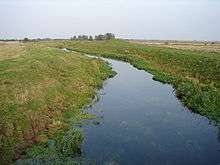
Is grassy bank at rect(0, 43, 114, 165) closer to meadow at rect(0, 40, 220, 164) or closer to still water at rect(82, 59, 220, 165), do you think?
meadow at rect(0, 40, 220, 164)

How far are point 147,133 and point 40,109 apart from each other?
7.11 meters

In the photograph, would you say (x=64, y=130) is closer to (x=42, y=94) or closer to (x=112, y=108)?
(x=42, y=94)

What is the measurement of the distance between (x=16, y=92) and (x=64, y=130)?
5.97 metres

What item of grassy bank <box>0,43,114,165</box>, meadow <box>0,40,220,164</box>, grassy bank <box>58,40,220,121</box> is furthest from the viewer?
grassy bank <box>58,40,220,121</box>

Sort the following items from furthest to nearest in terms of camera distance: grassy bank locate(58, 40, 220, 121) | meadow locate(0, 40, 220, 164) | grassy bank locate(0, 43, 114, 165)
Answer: grassy bank locate(58, 40, 220, 121)
meadow locate(0, 40, 220, 164)
grassy bank locate(0, 43, 114, 165)

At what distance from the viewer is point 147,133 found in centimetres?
2369

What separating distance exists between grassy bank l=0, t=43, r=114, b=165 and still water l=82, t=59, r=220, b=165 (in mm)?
1246

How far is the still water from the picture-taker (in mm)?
19469

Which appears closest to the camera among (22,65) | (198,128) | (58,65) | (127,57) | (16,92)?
(198,128)

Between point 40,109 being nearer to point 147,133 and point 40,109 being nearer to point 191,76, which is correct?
point 147,133

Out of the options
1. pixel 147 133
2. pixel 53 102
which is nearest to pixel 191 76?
pixel 53 102

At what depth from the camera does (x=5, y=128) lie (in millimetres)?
20500

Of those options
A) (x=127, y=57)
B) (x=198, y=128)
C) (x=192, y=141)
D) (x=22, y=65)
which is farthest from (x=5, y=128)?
(x=127, y=57)

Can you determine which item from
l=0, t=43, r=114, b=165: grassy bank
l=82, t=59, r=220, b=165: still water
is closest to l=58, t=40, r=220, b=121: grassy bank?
l=82, t=59, r=220, b=165: still water
